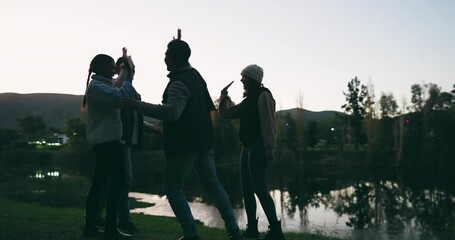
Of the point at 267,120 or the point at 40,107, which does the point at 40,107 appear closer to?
the point at 40,107

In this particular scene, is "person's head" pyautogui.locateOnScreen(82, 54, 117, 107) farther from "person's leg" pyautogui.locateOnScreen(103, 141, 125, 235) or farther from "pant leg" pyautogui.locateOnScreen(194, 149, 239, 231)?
"pant leg" pyautogui.locateOnScreen(194, 149, 239, 231)

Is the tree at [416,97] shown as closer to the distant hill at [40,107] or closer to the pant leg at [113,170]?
the pant leg at [113,170]

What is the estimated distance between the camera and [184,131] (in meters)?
4.19

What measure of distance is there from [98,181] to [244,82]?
2.12 meters

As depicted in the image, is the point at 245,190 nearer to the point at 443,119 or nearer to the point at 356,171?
the point at 356,171

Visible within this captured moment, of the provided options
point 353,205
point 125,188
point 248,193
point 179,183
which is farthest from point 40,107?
point 179,183

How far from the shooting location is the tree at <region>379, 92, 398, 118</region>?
56.3 metres

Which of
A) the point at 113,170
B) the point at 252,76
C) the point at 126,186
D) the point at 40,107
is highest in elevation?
the point at 40,107

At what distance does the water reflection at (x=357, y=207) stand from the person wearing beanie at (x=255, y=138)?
258 inches

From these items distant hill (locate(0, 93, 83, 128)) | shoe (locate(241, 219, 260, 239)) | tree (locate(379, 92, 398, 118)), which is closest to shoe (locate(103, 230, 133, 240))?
shoe (locate(241, 219, 260, 239))

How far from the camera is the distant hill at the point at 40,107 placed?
167000 mm

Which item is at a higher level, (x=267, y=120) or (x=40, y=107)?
(x=40, y=107)

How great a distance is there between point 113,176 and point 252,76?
81.1 inches

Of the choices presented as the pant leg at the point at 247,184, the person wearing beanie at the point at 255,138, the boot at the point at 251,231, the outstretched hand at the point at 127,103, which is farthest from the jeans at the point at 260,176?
the outstretched hand at the point at 127,103
